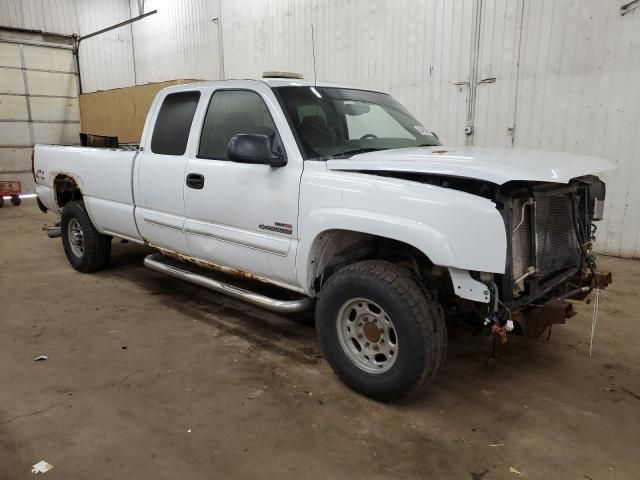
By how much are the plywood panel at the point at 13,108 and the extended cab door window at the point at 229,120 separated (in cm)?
1271

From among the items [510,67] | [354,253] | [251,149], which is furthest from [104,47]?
[354,253]

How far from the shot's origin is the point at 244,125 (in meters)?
3.51

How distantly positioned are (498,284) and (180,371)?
7.11ft

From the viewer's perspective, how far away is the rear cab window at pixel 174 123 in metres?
3.86

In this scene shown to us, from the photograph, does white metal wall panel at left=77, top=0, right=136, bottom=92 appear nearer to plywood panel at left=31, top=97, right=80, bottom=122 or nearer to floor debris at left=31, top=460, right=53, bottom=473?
plywood panel at left=31, top=97, right=80, bottom=122

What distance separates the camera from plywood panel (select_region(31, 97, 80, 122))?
45.6 ft

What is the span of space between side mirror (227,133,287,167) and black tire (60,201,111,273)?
2986 mm

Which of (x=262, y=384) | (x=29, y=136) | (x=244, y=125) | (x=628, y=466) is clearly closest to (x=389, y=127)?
→ (x=244, y=125)

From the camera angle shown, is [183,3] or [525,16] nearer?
[525,16]

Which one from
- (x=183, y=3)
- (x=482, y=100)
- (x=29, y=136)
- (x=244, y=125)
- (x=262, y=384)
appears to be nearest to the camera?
(x=262, y=384)

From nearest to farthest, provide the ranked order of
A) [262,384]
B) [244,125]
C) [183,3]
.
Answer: [262,384]
[244,125]
[183,3]

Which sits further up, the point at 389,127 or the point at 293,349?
the point at 389,127

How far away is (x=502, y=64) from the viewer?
21.8 feet

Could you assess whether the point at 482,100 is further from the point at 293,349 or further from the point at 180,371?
the point at 180,371
